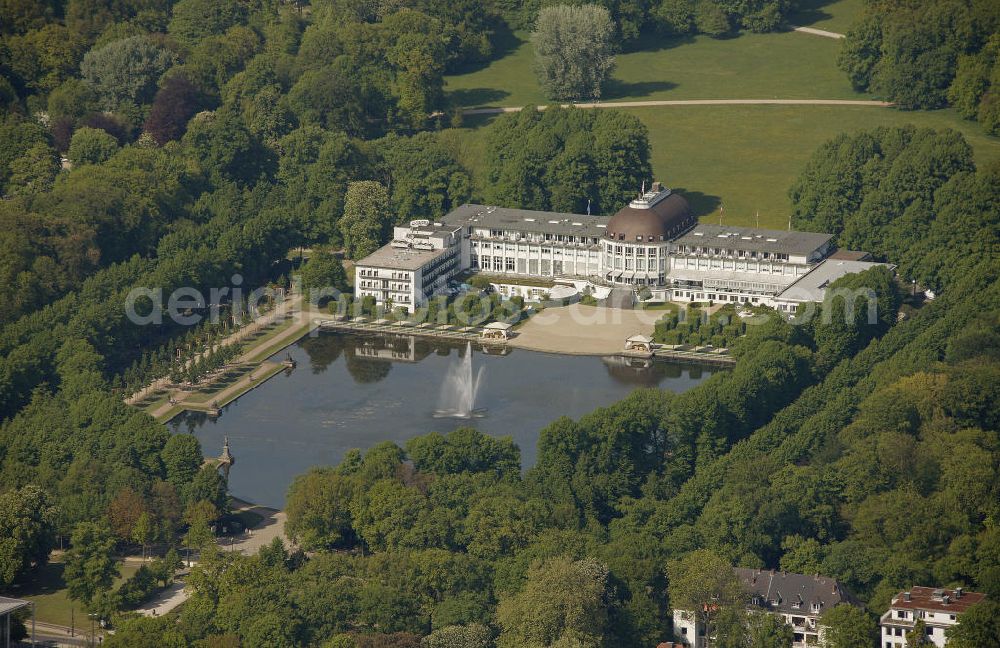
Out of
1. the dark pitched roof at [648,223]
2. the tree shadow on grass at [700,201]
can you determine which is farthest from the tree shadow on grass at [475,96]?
the dark pitched roof at [648,223]

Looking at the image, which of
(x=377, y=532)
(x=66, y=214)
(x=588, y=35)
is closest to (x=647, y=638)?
(x=377, y=532)

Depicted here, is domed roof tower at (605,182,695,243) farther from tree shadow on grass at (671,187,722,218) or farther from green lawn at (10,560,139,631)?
green lawn at (10,560,139,631)

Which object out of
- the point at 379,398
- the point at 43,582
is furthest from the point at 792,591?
the point at 379,398

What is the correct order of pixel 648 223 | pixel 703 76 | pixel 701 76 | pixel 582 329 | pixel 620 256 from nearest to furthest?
1. pixel 582 329
2. pixel 648 223
3. pixel 620 256
4. pixel 703 76
5. pixel 701 76

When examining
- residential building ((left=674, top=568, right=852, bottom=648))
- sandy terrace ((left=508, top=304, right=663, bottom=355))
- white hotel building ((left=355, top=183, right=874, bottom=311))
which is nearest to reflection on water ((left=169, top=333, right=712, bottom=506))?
sandy terrace ((left=508, top=304, right=663, bottom=355))

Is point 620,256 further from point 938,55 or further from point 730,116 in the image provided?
point 938,55
